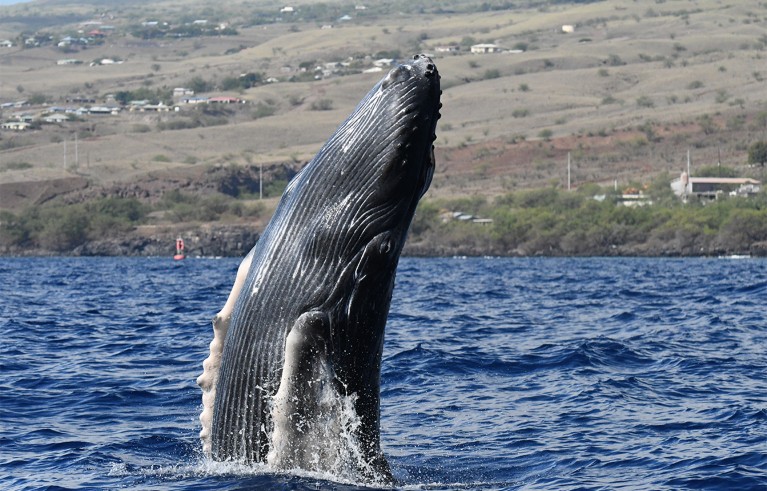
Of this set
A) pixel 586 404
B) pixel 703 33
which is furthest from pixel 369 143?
pixel 703 33

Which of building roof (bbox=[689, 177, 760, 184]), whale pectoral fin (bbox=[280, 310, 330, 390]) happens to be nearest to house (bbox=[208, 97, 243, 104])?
building roof (bbox=[689, 177, 760, 184])

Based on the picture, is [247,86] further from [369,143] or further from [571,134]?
[369,143]

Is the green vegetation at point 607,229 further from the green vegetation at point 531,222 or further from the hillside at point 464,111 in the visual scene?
the hillside at point 464,111

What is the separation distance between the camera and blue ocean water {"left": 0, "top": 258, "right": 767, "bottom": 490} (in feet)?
29.7

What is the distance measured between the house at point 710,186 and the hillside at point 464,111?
570 centimetres

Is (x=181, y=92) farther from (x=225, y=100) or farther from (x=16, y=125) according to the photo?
(x=16, y=125)

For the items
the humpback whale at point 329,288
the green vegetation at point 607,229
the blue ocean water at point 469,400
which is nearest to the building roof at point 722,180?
the green vegetation at point 607,229

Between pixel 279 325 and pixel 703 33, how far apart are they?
181358 mm

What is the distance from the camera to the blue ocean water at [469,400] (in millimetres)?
9062

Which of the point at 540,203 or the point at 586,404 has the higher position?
the point at 586,404

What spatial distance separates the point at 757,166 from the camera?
350ft

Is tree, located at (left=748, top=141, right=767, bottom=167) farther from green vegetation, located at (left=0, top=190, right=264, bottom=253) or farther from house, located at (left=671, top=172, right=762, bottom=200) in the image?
green vegetation, located at (left=0, top=190, right=264, bottom=253)

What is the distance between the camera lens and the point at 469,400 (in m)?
13.0

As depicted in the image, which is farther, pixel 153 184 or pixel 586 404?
pixel 153 184
